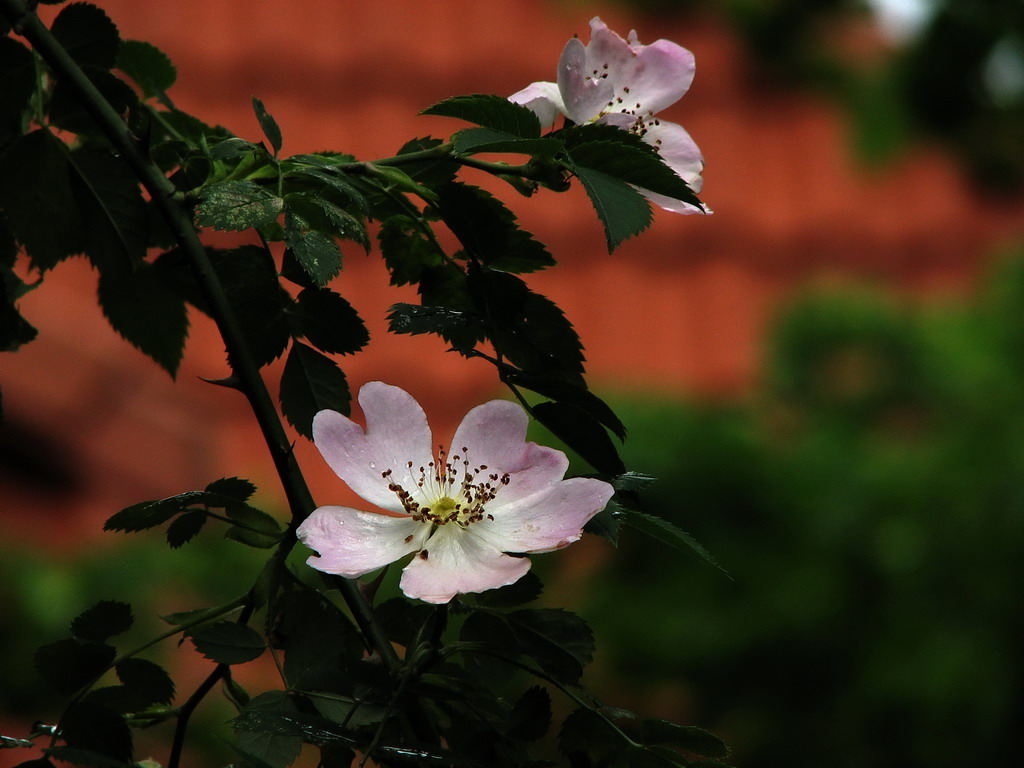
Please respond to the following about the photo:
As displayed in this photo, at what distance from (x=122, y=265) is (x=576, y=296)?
3448 millimetres

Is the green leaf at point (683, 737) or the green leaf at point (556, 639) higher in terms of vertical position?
the green leaf at point (556, 639)

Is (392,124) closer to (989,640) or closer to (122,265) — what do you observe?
(989,640)

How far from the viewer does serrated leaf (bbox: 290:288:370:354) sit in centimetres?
77

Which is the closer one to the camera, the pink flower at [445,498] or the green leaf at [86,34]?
the pink flower at [445,498]

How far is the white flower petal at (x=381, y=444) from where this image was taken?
0.70m

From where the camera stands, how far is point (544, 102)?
30.6 inches

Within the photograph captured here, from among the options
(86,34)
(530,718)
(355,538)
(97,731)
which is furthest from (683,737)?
(86,34)

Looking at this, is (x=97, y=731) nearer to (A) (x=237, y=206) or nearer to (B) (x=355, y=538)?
(B) (x=355, y=538)

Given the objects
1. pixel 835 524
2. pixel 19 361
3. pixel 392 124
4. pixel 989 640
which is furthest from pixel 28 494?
pixel 989 640

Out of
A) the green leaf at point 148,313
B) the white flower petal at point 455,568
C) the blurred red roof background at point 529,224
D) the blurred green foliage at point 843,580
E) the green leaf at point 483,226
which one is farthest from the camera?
the blurred red roof background at point 529,224

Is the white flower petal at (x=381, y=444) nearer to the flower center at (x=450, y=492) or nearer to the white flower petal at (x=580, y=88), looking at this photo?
the flower center at (x=450, y=492)

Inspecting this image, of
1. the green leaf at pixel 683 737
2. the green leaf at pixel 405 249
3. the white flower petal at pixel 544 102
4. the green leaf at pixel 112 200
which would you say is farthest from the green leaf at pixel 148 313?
the green leaf at pixel 683 737

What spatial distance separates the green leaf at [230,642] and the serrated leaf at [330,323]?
0.57ft

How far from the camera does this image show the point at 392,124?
4.37 meters
